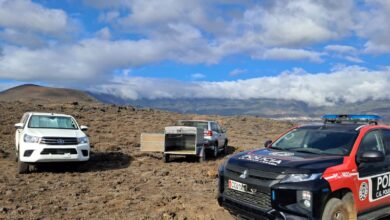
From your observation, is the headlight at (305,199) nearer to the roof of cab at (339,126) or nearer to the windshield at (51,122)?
the roof of cab at (339,126)

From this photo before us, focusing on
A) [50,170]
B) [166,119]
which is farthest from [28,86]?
[50,170]

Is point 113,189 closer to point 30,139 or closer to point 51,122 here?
point 30,139

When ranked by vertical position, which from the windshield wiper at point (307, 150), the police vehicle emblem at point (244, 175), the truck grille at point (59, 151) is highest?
the windshield wiper at point (307, 150)

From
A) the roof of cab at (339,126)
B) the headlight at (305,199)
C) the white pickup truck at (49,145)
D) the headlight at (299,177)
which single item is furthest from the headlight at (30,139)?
the headlight at (305,199)

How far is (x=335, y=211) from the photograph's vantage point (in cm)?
562

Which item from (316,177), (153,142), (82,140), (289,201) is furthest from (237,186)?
(153,142)

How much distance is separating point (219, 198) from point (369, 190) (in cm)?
240

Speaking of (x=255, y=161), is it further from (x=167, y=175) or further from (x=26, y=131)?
(x=26, y=131)

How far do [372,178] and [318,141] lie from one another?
1071 millimetres

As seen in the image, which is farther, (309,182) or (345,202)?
(345,202)

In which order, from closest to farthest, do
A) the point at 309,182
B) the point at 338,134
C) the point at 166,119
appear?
the point at 309,182
the point at 338,134
the point at 166,119

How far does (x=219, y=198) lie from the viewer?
259 inches

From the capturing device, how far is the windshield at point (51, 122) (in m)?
12.7

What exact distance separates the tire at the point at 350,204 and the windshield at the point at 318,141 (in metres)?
0.73
